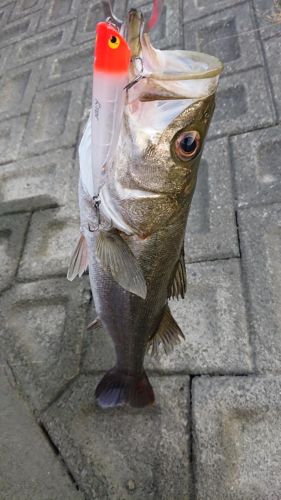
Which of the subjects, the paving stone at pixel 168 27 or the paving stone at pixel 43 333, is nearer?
the paving stone at pixel 43 333

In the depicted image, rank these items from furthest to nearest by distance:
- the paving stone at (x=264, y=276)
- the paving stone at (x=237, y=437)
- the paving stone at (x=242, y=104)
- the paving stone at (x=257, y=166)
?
the paving stone at (x=242, y=104)
the paving stone at (x=257, y=166)
the paving stone at (x=264, y=276)
the paving stone at (x=237, y=437)

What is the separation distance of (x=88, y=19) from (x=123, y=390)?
4414 millimetres

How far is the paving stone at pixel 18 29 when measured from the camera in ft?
17.0

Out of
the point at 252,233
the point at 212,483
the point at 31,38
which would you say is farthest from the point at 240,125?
the point at 31,38

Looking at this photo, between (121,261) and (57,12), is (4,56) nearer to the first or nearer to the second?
(57,12)

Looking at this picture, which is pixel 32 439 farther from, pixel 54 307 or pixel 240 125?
pixel 240 125

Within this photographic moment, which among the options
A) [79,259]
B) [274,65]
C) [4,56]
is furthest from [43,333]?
[4,56]

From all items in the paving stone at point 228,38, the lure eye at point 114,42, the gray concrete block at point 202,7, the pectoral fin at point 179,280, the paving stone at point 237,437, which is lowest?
the paving stone at point 237,437

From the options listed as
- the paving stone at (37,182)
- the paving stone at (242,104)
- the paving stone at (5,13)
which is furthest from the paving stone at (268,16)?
the paving stone at (5,13)

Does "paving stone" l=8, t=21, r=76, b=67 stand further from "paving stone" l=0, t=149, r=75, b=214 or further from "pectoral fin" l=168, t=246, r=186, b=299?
"pectoral fin" l=168, t=246, r=186, b=299

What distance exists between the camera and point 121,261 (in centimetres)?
152

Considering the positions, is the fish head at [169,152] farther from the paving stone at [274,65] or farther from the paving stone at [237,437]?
the paving stone at [274,65]

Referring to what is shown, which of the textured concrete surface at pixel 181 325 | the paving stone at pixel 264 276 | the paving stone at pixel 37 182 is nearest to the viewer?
the textured concrete surface at pixel 181 325

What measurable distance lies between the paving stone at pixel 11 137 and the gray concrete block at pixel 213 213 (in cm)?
177
